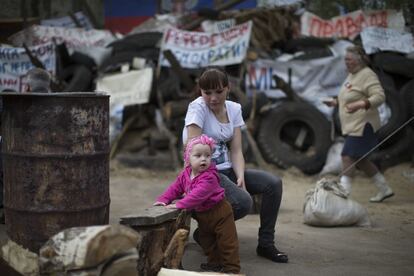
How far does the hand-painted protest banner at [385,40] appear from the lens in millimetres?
10234

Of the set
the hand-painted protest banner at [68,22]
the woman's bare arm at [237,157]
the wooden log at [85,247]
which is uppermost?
the hand-painted protest banner at [68,22]

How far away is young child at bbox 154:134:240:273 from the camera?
3871 millimetres

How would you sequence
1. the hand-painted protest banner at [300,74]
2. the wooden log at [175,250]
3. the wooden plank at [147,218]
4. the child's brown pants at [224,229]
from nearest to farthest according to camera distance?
the wooden plank at [147,218], the wooden log at [175,250], the child's brown pants at [224,229], the hand-painted protest banner at [300,74]

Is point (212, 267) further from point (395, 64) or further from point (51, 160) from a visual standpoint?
point (395, 64)

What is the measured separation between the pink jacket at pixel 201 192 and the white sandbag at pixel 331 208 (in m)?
2.11

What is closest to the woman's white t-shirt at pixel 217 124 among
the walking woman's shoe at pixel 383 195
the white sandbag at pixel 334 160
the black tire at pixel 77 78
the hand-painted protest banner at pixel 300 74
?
the walking woman's shoe at pixel 383 195

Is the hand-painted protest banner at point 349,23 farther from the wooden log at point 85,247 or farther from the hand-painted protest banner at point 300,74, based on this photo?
the wooden log at point 85,247

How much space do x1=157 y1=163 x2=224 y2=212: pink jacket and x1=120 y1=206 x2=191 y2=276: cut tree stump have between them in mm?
104

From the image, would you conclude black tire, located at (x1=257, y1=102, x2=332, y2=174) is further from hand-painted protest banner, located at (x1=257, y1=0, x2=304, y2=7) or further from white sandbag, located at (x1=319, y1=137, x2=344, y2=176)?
hand-painted protest banner, located at (x1=257, y1=0, x2=304, y2=7)

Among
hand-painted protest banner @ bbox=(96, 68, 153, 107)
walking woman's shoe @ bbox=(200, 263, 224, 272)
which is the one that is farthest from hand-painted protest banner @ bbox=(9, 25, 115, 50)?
walking woman's shoe @ bbox=(200, 263, 224, 272)

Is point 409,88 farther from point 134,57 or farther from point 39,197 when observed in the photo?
point 39,197

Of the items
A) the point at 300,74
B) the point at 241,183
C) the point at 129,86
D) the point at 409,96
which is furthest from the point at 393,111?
the point at 241,183

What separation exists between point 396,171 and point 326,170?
109 cm

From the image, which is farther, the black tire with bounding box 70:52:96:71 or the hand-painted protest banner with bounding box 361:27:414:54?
the black tire with bounding box 70:52:96:71
